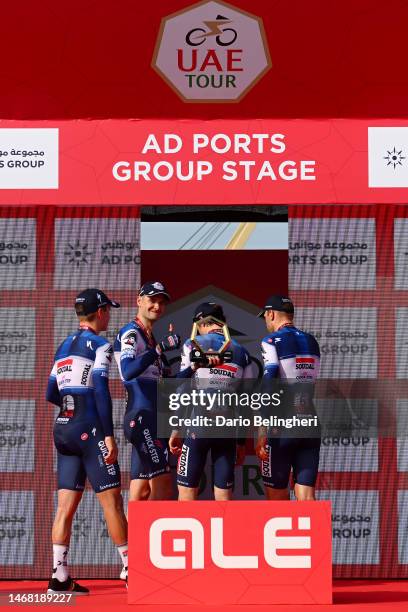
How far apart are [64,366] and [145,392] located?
1.88ft

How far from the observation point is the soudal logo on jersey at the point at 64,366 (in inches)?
298

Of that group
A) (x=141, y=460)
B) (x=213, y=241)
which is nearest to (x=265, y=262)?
(x=213, y=241)

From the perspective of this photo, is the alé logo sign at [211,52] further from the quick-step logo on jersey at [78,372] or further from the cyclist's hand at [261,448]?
the cyclist's hand at [261,448]

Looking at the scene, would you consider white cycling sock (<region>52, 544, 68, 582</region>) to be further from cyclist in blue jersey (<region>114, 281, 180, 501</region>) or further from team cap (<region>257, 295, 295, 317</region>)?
team cap (<region>257, 295, 295, 317</region>)

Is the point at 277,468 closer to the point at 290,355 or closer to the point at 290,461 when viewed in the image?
the point at 290,461

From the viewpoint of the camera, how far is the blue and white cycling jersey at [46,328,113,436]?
744cm

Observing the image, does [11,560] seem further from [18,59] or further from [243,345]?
[18,59]

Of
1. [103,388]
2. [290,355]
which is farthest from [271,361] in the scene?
[103,388]

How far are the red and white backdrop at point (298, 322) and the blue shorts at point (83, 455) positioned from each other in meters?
0.79

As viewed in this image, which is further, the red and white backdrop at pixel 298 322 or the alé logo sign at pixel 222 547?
the red and white backdrop at pixel 298 322

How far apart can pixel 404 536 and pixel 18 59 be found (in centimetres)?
416

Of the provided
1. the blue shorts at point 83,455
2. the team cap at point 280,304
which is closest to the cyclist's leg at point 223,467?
the blue shorts at point 83,455

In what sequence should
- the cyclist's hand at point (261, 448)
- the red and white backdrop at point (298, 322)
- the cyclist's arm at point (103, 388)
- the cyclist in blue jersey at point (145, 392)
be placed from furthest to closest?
the red and white backdrop at point (298, 322), the cyclist's hand at point (261, 448), the cyclist in blue jersey at point (145, 392), the cyclist's arm at point (103, 388)

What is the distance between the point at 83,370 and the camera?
7551 mm
